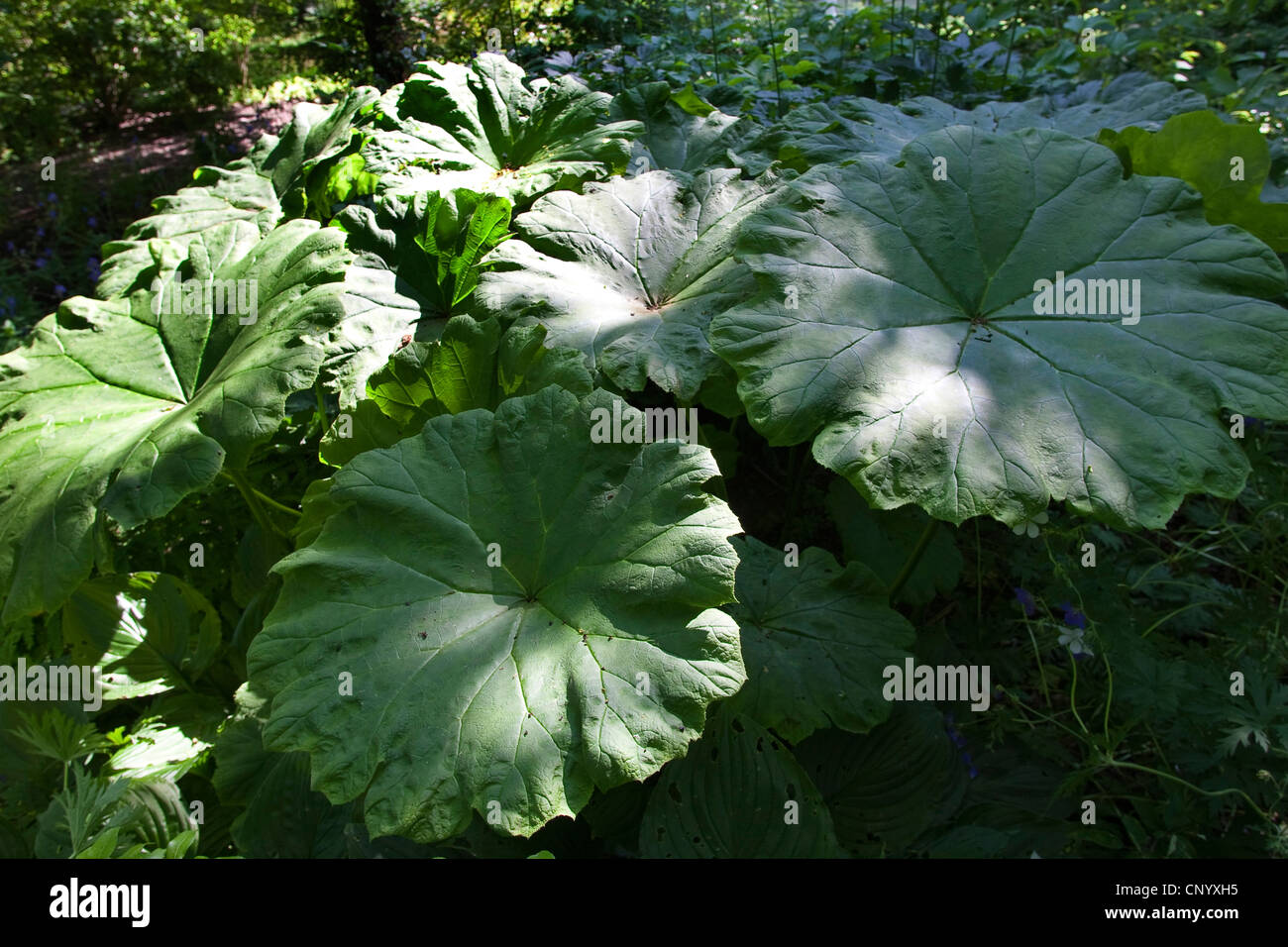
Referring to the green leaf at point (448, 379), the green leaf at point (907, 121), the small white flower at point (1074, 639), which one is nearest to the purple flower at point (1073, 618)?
the small white flower at point (1074, 639)

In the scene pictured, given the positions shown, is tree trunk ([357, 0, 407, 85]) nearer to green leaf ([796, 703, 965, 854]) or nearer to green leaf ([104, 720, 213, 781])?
green leaf ([104, 720, 213, 781])

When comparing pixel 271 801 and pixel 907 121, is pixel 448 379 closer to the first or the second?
pixel 271 801

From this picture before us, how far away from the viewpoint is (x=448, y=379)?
1802 millimetres

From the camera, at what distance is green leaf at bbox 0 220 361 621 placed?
160cm

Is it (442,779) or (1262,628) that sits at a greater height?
(442,779)

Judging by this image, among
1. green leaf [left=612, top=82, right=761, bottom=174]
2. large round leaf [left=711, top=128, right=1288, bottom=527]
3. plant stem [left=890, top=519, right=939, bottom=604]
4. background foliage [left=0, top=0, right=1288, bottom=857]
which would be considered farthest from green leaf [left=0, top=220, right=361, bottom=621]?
plant stem [left=890, top=519, right=939, bottom=604]

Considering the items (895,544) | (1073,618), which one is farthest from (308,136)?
(1073,618)

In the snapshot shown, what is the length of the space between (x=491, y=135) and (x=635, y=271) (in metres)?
0.93

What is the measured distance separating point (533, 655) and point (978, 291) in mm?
1117

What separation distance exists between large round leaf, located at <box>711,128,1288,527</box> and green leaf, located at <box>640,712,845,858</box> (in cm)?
51

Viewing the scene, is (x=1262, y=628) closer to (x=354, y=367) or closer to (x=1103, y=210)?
(x=1103, y=210)

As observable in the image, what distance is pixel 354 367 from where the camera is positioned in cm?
191
